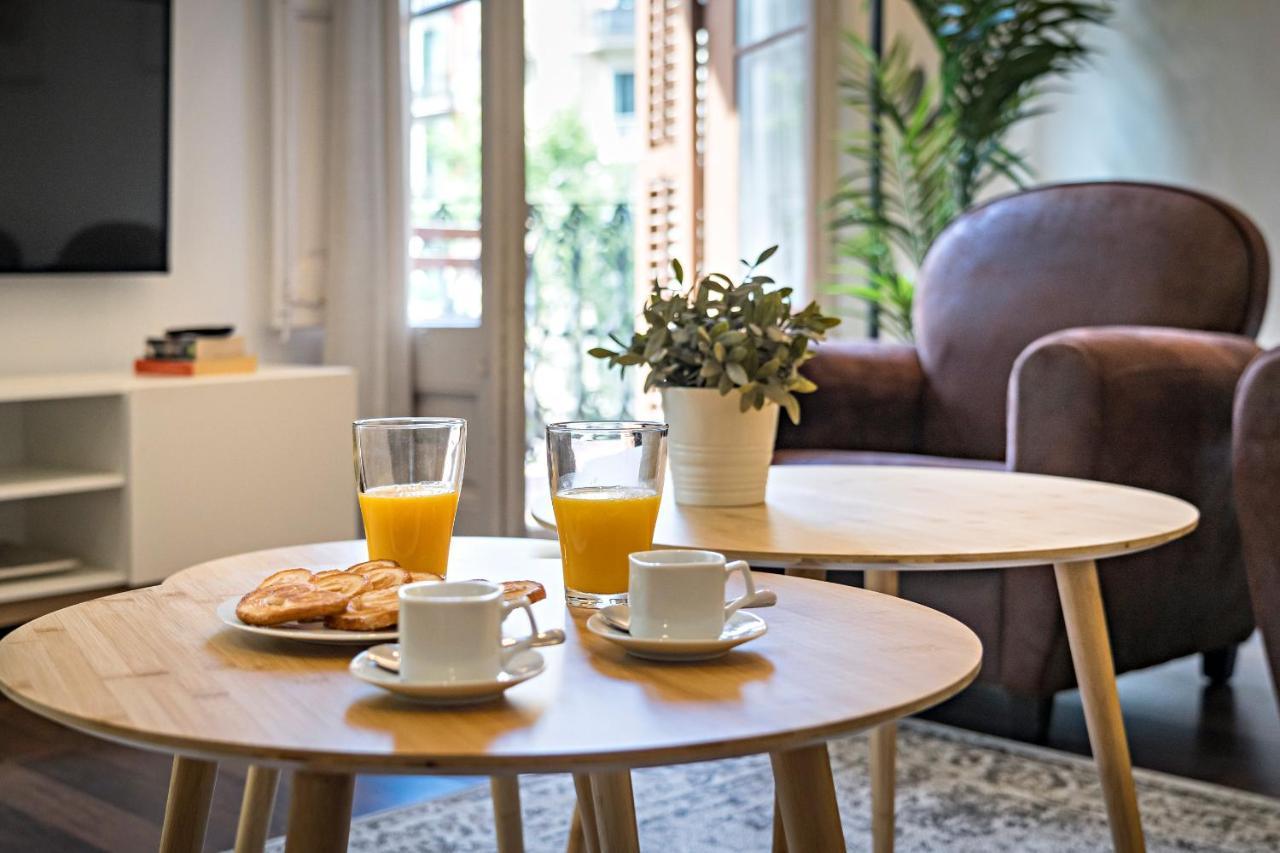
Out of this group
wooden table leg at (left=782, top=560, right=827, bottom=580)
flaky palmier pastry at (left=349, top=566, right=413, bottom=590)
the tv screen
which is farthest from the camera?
the tv screen

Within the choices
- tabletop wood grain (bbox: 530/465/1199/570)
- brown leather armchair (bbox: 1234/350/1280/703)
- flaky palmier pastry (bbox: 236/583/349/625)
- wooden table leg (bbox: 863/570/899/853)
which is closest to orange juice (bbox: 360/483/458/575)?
flaky palmier pastry (bbox: 236/583/349/625)

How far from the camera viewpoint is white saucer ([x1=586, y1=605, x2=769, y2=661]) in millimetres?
854

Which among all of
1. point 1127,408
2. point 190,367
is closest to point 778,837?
point 1127,408

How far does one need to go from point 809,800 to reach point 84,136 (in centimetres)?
283

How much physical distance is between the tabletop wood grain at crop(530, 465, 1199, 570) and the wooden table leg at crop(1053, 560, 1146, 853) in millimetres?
73

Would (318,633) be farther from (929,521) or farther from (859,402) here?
(859,402)

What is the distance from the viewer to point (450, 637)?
0.77m

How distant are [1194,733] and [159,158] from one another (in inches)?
101

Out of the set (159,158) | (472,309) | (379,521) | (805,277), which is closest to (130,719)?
(379,521)

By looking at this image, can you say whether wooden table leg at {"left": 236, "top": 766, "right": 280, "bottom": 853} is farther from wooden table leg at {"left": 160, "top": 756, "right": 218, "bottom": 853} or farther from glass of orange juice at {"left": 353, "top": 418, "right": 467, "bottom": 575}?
glass of orange juice at {"left": 353, "top": 418, "right": 467, "bottom": 575}

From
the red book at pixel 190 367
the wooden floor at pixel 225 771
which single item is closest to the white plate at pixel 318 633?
the wooden floor at pixel 225 771

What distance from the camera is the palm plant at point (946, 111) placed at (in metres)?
3.73

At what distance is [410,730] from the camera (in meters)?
0.73

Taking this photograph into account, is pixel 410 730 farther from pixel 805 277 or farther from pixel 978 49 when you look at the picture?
pixel 805 277
